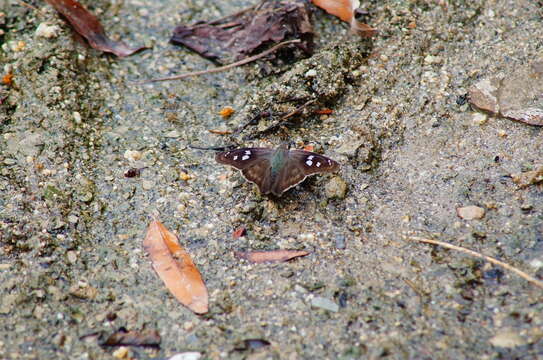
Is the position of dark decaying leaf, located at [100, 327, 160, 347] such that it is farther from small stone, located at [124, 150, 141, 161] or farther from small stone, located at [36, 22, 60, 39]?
small stone, located at [36, 22, 60, 39]

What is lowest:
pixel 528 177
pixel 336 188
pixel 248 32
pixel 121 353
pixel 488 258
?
pixel 121 353

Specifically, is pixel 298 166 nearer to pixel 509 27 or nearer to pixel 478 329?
pixel 478 329

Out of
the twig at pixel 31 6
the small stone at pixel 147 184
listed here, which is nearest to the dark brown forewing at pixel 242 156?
the small stone at pixel 147 184

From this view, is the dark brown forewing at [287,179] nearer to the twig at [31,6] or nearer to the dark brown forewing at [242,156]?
the dark brown forewing at [242,156]

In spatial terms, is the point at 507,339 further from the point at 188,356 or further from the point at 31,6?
the point at 31,6

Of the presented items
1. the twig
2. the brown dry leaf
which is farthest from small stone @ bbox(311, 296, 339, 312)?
the twig

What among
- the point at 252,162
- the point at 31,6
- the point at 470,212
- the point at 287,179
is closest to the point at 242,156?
the point at 252,162
